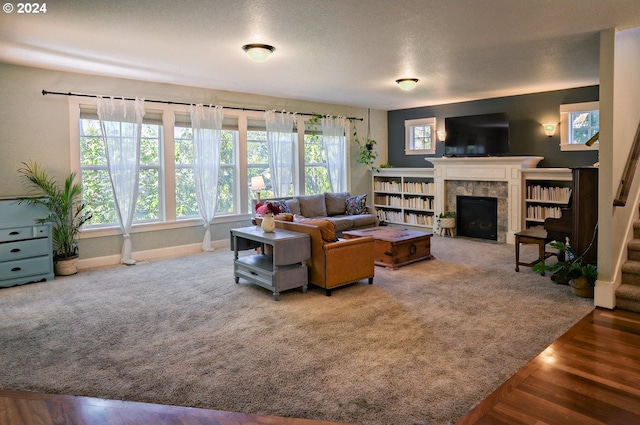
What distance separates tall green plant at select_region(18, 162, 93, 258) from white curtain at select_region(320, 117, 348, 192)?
4.38m

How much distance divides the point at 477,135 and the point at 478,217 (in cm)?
148

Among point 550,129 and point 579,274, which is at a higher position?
point 550,129

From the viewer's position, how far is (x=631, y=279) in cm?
420

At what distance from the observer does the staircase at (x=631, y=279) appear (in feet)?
13.0

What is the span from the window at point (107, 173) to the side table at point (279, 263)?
2325 mm

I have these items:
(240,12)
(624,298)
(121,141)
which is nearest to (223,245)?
(121,141)

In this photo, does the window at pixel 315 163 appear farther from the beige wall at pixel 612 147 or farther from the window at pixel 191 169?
the beige wall at pixel 612 147

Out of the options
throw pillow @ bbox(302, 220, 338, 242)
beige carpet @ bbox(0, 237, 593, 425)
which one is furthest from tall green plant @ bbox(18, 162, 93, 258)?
throw pillow @ bbox(302, 220, 338, 242)

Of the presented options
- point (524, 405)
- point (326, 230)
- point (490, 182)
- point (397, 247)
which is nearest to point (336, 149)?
point (490, 182)

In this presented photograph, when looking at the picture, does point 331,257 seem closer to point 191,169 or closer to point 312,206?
point 312,206

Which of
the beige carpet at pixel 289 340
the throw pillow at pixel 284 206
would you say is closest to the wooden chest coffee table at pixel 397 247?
the beige carpet at pixel 289 340

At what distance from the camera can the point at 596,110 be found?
6.78 m

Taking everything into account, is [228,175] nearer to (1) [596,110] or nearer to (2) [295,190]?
(2) [295,190]

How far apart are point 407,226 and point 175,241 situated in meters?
4.64
